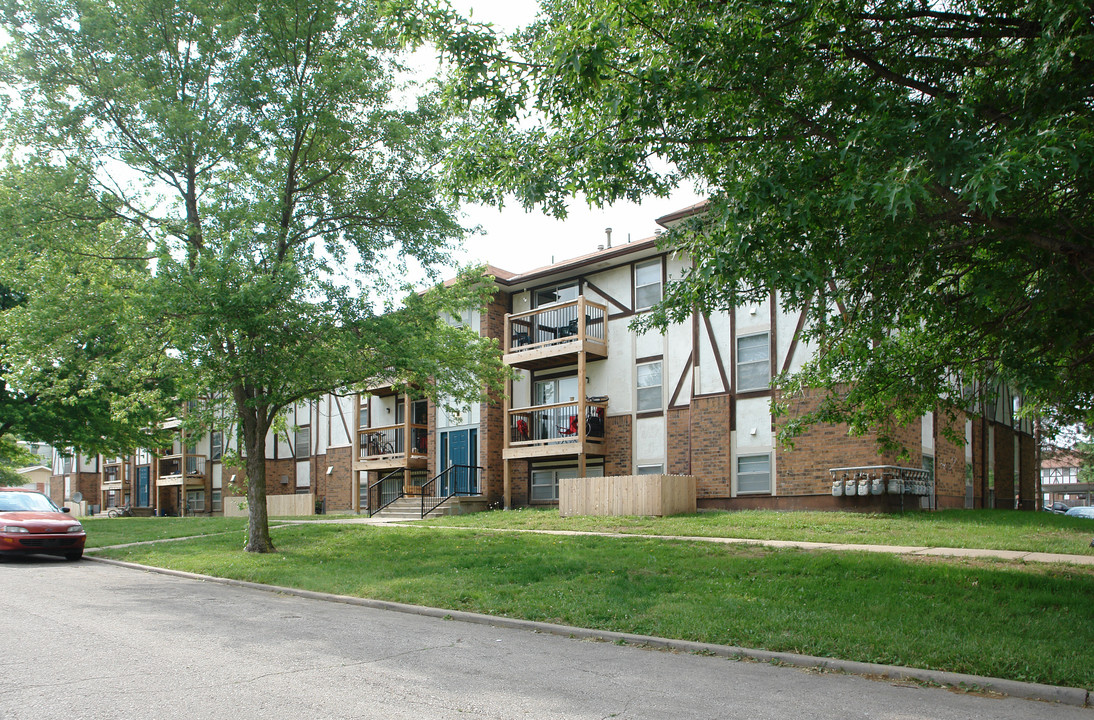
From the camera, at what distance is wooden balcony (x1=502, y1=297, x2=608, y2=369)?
82.4 feet

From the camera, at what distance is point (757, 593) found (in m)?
9.79

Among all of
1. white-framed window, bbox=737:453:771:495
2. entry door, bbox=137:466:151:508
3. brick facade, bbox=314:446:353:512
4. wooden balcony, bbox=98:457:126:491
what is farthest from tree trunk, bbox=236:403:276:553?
wooden balcony, bbox=98:457:126:491

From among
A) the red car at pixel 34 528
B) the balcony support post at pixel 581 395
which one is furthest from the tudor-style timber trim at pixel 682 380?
the red car at pixel 34 528

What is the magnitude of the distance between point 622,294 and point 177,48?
14230mm

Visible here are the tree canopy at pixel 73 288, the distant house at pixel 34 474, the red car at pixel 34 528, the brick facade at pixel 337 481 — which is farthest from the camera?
the distant house at pixel 34 474

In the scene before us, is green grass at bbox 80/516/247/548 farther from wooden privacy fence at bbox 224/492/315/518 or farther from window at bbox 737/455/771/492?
Result: window at bbox 737/455/771/492

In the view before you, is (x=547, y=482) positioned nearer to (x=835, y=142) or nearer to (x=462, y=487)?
(x=462, y=487)

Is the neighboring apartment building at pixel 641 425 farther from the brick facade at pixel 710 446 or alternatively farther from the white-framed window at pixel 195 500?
the white-framed window at pixel 195 500

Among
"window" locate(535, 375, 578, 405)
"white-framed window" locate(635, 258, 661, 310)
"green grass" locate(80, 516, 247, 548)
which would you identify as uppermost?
"white-framed window" locate(635, 258, 661, 310)

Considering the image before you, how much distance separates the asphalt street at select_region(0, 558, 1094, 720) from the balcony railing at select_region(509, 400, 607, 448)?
1549cm

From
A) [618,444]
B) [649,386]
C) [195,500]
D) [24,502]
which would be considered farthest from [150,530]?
[195,500]

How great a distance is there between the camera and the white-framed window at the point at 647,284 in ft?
82.0

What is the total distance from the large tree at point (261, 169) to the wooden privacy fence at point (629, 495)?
17.5ft

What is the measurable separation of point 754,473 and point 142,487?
43.4 m
